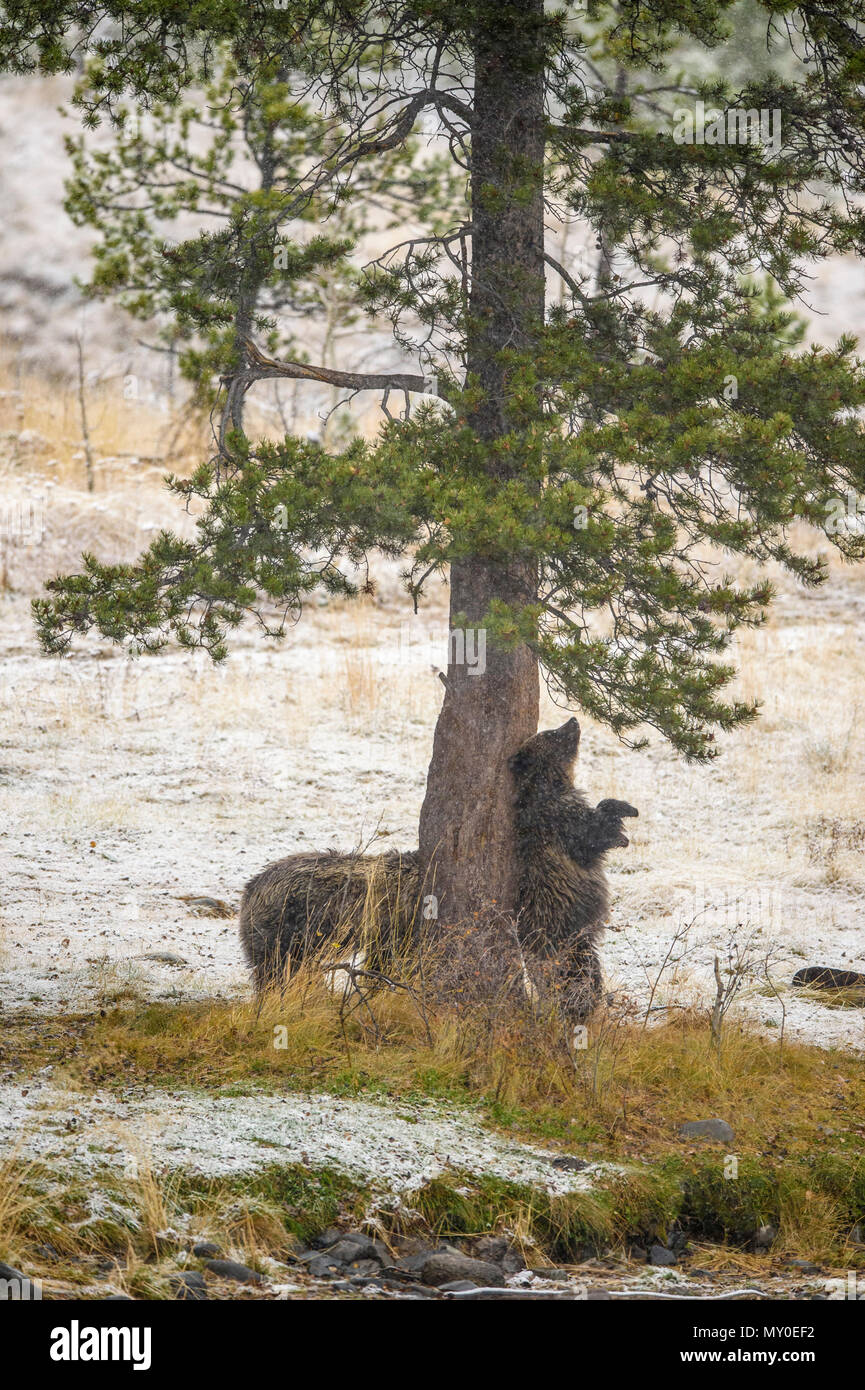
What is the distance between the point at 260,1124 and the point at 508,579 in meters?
3.48

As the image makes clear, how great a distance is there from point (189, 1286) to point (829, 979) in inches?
248

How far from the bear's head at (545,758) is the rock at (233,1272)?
12.3 ft

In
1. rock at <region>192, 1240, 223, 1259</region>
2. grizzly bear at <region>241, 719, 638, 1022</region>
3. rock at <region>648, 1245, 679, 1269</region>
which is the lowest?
rock at <region>648, 1245, 679, 1269</region>

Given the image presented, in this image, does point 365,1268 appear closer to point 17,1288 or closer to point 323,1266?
point 323,1266

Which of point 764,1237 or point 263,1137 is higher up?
point 263,1137

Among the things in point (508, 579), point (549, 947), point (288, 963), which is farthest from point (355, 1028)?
point (508, 579)

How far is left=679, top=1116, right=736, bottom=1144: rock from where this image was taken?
6.66m

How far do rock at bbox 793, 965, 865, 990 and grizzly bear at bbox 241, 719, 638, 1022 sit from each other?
2.42 meters

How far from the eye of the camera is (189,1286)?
15.4 ft

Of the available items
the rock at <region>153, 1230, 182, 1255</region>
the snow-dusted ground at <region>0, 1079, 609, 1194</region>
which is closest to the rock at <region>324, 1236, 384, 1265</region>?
the snow-dusted ground at <region>0, 1079, 609, 1194</region>

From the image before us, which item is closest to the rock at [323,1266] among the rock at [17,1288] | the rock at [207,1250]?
the rock at [207,1250]

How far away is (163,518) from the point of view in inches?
739

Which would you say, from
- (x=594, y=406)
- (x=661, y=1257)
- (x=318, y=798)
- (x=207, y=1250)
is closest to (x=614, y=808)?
(x=594, y=406)

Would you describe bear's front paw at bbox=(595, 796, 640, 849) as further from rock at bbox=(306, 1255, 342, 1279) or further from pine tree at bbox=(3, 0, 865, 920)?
rock at bbox=(306, 1255, 342, 1279)
